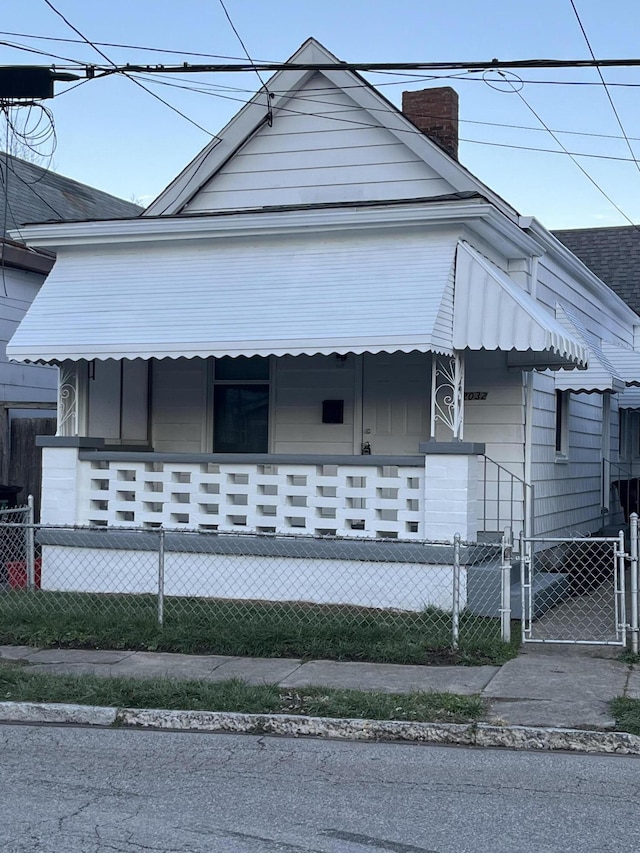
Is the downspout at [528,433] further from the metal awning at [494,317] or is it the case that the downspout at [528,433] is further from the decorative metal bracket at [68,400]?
the decorative metal bracket at [68,400]

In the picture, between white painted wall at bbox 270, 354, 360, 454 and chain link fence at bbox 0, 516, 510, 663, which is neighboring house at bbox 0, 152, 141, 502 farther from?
white painted wall at bbox 270, 354, 360, 454

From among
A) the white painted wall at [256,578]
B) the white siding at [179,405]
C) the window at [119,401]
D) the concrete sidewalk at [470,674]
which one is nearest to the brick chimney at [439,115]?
the white siding at [179,405]

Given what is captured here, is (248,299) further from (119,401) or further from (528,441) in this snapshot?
(528,441)

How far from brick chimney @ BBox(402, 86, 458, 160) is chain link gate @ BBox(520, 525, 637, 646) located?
5923 millimetres

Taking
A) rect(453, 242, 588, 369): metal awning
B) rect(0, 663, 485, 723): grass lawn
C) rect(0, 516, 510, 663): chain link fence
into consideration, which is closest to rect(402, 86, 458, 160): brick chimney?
rect(453, 242, 588, 369): metal awning

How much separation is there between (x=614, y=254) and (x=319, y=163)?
1042 cm

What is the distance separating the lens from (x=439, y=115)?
15.1 meters

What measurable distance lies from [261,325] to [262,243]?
53.2 inches

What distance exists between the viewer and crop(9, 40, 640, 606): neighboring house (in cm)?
1085

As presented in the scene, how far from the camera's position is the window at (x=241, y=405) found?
44.3ft

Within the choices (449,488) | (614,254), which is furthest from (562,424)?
(614,254)

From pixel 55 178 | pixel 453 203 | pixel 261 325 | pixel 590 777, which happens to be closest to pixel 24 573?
pixel 261 325

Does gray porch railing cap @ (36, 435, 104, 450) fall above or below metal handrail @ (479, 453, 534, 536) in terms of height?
above

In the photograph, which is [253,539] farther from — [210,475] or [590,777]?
[590,777]
